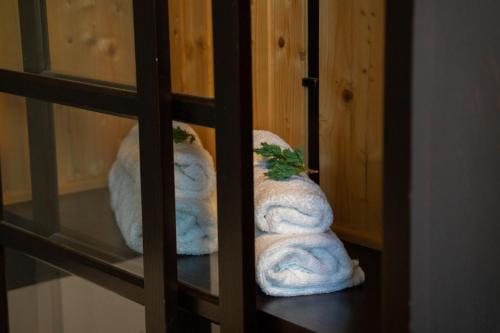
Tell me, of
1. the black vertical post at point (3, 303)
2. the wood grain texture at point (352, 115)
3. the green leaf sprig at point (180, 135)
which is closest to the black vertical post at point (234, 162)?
the green leaf sprig at point (180, 135)

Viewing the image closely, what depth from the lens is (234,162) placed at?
138cm

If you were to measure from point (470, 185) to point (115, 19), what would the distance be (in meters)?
0.74

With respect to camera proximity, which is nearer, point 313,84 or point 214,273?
→ point 214,273

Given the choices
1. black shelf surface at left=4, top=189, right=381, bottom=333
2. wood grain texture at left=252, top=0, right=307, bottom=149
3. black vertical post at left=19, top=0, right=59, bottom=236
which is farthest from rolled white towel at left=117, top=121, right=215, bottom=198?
wood grain texture at left=252, top=0, right=307, bottom=149

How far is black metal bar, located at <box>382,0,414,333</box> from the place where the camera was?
0.97 metres

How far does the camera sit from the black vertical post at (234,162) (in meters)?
1.35

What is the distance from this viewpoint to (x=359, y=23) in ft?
5.51

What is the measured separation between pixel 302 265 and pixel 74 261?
0.46 metres

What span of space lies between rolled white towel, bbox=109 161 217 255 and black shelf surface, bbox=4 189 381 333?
0.06 ft

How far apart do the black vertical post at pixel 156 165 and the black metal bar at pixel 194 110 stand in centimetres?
2

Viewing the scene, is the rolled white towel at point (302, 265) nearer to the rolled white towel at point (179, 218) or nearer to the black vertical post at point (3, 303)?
the rolled white towel at point (179, 218)

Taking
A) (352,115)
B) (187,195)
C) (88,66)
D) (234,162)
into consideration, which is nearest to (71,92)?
(88,66)

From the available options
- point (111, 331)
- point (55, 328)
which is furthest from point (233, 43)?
point (55, 328)

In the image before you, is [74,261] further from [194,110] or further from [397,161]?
[397,161]
